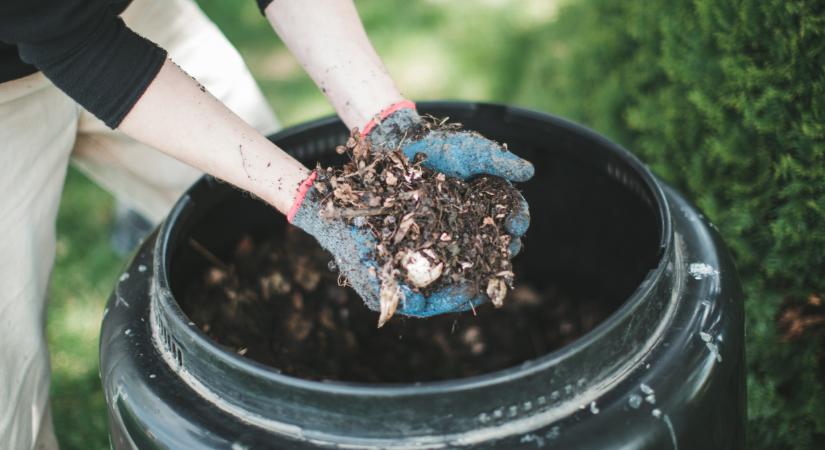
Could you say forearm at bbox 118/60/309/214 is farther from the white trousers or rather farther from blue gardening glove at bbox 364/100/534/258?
the white trousers

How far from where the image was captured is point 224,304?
1714 mm

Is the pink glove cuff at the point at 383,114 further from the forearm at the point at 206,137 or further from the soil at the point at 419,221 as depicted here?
the forearm at the point at 206,137

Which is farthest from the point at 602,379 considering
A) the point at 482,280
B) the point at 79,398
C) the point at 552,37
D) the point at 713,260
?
the point at 552,37

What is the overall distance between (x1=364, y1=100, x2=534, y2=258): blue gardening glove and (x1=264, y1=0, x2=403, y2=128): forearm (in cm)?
9

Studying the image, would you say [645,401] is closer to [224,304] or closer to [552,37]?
[224,304]

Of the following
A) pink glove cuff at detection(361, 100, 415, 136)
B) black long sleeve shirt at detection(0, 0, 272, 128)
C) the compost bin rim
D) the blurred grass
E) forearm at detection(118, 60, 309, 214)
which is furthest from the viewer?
the blurred grass

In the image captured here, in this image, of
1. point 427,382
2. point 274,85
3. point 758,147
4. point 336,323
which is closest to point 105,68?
point 427,382

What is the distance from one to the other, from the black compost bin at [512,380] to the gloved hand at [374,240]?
0.19 metres

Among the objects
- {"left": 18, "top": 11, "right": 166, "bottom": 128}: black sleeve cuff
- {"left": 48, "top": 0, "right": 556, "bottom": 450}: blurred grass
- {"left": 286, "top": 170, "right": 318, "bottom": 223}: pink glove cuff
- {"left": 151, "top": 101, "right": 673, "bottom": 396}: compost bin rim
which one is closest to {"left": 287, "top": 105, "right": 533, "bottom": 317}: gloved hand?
{"left": 286, "top": 170, "right": 318, "bottom": 223}: pink glove cuff

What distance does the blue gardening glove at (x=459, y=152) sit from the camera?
52.3 inches

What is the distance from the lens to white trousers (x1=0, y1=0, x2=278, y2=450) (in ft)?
5.07

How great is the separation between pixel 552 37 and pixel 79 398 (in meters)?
2.41

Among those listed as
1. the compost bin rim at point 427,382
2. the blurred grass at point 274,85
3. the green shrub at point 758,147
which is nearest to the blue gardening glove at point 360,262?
the compost bin rim at point 427,382

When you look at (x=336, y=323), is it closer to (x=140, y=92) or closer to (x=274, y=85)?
(x=140, y=92)
